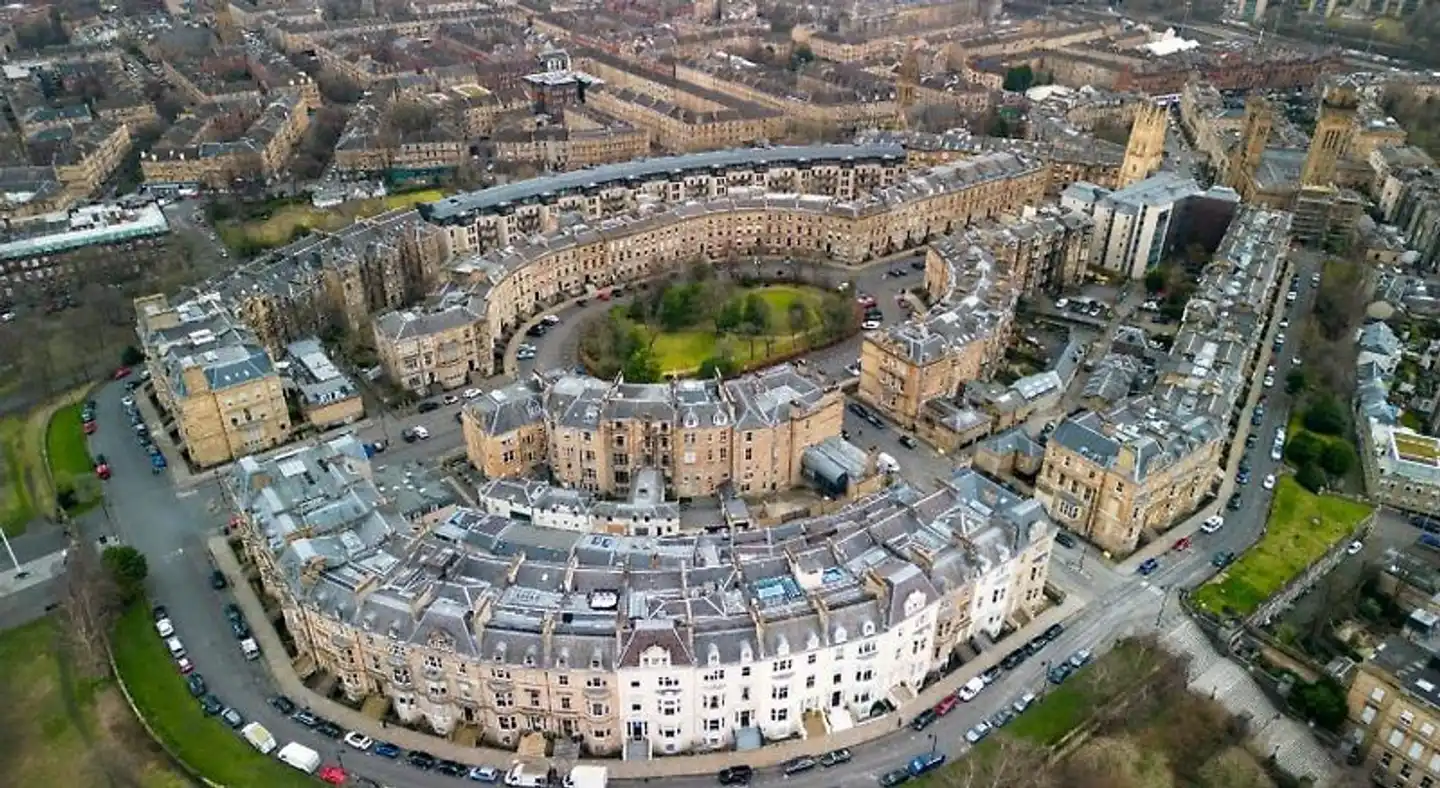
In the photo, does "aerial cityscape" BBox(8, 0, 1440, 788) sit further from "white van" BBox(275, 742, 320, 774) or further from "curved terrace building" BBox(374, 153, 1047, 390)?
"curved terrace building" BBox(374, 153, 1047, 390)

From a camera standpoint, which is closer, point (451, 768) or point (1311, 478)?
point (451, 768)

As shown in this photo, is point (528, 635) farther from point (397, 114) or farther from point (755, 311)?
point (397, 114)

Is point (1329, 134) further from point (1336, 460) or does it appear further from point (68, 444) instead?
point (68, 444)

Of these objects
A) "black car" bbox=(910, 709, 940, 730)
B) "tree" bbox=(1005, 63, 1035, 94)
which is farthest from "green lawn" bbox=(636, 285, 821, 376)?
"tree" bbox=(1005, 63, 1035, 94)

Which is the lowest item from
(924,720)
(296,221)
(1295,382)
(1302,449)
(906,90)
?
(924,720)

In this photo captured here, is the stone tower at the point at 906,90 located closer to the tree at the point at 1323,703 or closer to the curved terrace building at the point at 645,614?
the curved terrace building at the point at 645,614

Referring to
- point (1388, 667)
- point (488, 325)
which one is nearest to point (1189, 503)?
point (1388, 667)

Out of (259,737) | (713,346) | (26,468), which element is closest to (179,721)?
(259,737)

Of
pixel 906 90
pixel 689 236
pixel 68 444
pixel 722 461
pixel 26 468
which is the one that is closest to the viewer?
pixel 722 461
